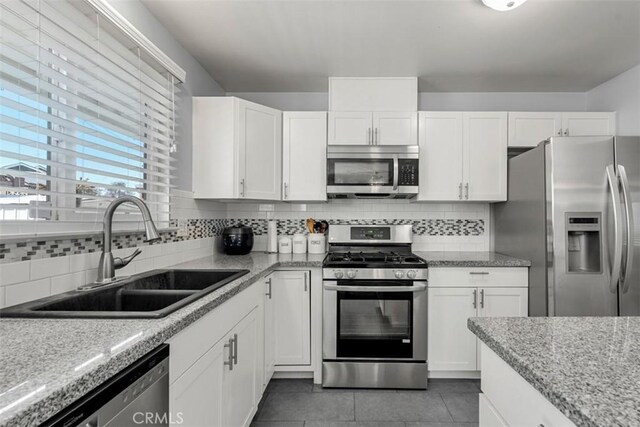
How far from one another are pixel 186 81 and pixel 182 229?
3.54 ft

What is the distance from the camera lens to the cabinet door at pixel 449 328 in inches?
94.7

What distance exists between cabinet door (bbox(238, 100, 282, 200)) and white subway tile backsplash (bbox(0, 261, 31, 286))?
144 centimetres

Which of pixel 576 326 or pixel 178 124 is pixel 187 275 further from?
pixel 576 326

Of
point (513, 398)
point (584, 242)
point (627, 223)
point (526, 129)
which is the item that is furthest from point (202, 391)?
point (526, 129)

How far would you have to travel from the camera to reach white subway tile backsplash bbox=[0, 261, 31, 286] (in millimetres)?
1081

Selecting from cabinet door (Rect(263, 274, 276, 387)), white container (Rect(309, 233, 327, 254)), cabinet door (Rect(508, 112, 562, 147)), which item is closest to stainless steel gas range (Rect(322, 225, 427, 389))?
cabinet door (Rect(263, 274, 276, 387))

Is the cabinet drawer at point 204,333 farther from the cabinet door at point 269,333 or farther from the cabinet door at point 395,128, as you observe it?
the cabinet door at point 395,128

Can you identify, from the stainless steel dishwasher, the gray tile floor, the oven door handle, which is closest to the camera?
the stainless steel dishwasher

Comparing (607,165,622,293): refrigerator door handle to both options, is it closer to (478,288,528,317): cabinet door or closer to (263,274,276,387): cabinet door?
(478,288,528,317): cabinet door

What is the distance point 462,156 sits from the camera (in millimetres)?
2736

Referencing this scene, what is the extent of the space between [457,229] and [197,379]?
2571mm

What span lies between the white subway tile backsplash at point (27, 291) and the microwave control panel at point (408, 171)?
2240mm

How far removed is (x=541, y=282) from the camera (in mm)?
2225

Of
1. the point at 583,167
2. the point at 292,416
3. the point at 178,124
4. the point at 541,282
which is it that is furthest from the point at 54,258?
the point at 583,167
